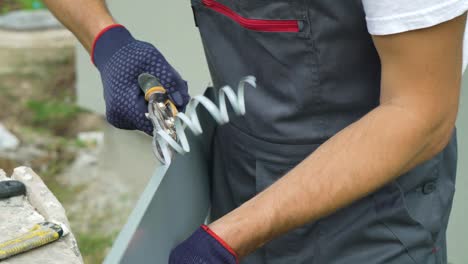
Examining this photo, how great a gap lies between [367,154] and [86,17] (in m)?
0.80

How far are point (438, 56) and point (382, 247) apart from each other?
18.2 inches

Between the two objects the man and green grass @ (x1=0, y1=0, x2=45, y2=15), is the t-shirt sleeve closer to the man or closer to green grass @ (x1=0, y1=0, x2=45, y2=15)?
the man

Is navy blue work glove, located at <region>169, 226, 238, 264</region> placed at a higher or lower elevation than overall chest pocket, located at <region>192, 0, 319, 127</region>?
lower

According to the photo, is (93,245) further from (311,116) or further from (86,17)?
(311,116)

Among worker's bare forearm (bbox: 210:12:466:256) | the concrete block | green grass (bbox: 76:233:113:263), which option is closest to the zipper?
worker's bare forearm (bbox: 210:12:466:256)

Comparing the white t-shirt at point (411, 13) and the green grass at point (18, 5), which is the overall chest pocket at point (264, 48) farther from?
the green grass at point (18, 5)

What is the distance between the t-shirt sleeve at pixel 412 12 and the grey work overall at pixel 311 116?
0.38 feet

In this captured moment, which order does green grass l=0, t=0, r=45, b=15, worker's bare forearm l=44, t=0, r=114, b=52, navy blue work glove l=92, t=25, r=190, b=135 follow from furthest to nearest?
1. green grass l=0, t=0, r=45, b=15
2. worker's bare forearm l=44, t=0, r=114, b=52
3. navy blue work glove l=92, t=25, r=190, b=135

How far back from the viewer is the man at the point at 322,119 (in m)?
1.22

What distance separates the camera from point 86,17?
1.74 m

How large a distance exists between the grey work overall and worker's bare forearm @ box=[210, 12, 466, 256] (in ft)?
0.41

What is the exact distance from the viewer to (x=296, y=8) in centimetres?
133

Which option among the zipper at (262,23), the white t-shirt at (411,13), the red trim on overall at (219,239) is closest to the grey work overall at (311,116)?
the zipper at (262,23)

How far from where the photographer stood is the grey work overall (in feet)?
4.42
